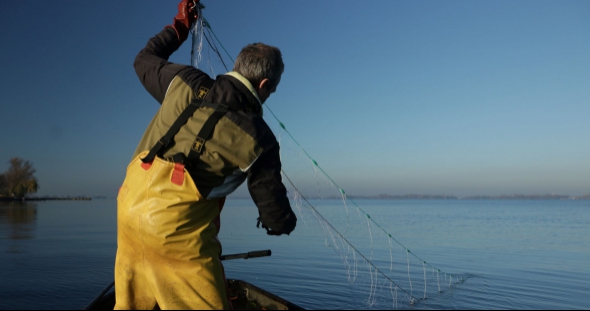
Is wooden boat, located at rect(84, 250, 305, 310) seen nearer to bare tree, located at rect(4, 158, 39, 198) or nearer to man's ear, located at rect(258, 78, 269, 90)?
man's ear, located at rect(258, 78, 269, 90)

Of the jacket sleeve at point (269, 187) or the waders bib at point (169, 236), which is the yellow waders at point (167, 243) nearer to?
the waders bib at point (169, 236)

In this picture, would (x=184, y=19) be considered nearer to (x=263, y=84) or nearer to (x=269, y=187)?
(x=263, y=84)

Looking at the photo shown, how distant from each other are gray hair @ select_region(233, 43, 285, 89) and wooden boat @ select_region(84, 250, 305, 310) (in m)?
1.88

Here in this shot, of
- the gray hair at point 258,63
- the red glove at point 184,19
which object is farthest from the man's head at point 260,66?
the red glove at point 184,19

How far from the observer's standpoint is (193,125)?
2.43 metres

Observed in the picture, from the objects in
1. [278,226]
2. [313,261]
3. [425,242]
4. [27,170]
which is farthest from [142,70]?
[27,170]

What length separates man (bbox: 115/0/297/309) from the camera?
238cm

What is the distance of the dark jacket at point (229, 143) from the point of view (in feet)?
7.79

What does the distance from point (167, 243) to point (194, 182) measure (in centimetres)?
38

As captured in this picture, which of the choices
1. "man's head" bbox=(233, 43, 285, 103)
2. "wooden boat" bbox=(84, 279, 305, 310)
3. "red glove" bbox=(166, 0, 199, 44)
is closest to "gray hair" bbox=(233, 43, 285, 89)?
"man's head" bbox=(233, 43, 285, 103)

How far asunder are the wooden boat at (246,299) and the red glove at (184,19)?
2031mm

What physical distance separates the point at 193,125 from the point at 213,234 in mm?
681

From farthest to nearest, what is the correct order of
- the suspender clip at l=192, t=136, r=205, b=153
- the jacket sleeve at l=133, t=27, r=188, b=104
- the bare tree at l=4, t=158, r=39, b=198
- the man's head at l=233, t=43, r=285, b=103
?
the bare tree at l=4, t=158, r=39, b=198 < the jacket sleeve at l=133, t=27, r=188, b=104 < the man's head at l=233, t=43, r=285, b=103 < the suspender clip at l=192, t=136, r=205, b=153

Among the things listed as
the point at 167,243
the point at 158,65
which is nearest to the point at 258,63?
the point at 158,65
